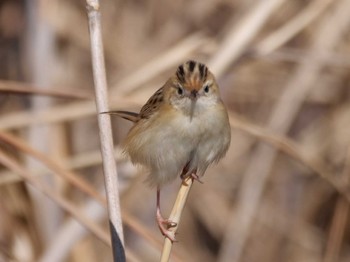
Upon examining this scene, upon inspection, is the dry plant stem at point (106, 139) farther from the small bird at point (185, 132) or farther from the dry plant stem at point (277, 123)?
the dry plant stem at point (277, 123)

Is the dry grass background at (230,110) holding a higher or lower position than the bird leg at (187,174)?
higher

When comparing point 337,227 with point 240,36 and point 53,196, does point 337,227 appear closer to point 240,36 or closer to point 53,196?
Answer: point 240,36

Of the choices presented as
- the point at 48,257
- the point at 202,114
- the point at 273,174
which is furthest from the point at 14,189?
the point at 273,174

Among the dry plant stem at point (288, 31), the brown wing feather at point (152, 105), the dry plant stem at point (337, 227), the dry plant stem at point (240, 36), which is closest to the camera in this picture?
the brown wing feather at point (152, 105)

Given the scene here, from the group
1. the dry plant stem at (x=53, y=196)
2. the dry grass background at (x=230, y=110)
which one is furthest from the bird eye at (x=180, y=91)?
the dry grass background at (x=230, y=110)

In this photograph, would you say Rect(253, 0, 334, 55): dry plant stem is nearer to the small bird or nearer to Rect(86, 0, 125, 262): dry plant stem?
the small bird

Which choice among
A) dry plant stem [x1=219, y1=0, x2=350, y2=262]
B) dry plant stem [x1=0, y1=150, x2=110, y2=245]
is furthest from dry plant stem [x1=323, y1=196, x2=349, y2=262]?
dry plant stem [x1=0, y1=150, x2=110, y2=245]

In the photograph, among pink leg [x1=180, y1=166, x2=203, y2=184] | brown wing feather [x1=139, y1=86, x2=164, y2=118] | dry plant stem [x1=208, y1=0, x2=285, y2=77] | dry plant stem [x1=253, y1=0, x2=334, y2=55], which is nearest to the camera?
pink leg [x1=180, y1=166, x2=203, y2=184]
